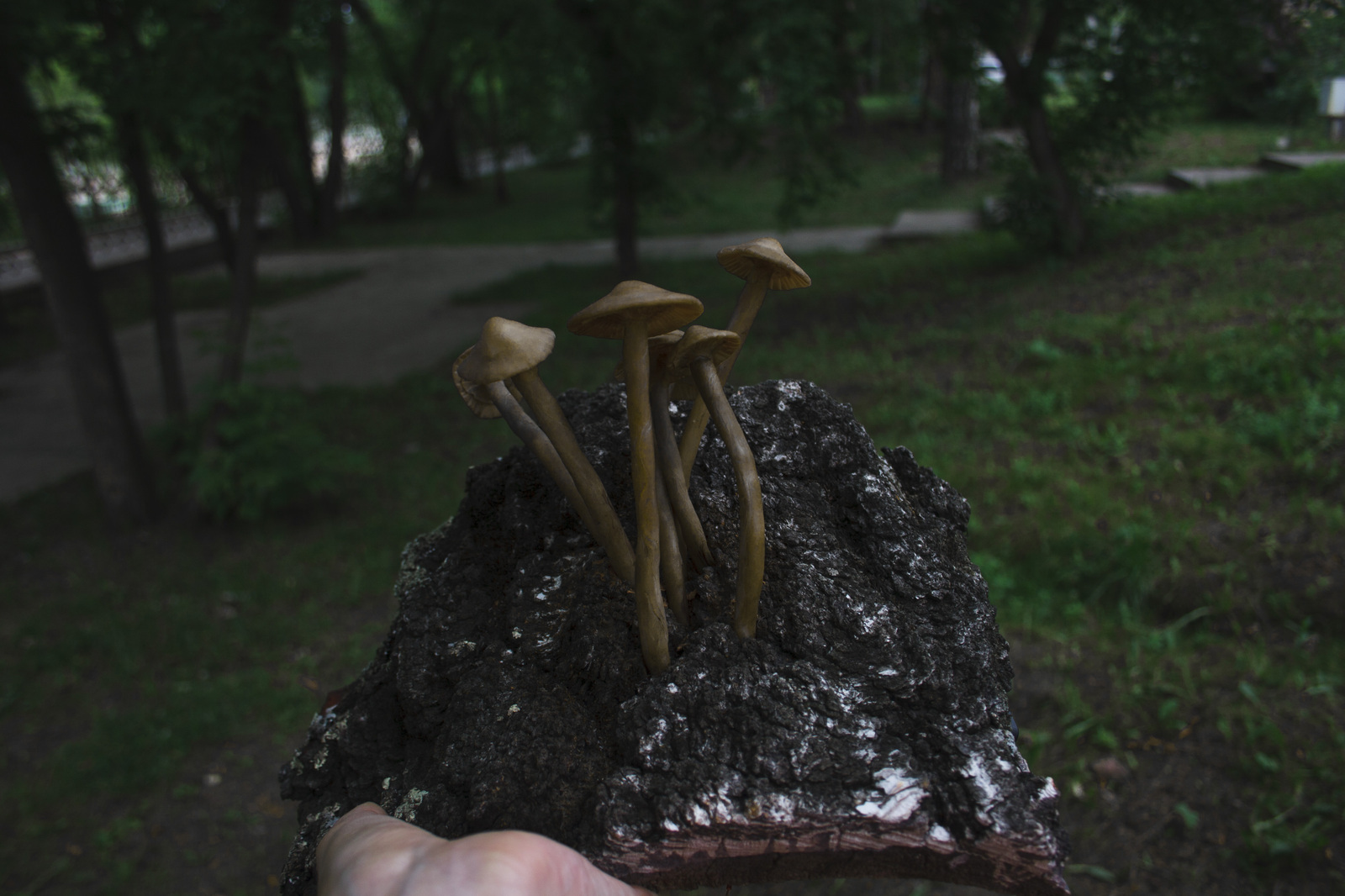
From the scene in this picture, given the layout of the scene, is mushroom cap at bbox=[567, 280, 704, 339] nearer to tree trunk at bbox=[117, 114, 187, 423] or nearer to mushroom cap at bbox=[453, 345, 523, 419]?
mushroom cap at bbox=[453, 345, 523, 419]

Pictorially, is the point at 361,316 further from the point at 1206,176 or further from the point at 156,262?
the point at 1206,176

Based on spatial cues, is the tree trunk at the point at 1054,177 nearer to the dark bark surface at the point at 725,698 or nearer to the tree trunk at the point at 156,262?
the tree trunk at the point at 156,262

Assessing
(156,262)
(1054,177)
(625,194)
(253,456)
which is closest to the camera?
(253,456)

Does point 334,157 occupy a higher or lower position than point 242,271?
higher

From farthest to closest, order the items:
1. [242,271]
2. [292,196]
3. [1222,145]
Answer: [292,196], [1222,145], [242,271]

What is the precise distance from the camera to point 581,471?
4.00 feet

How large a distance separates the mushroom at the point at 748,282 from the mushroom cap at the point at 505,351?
27cm

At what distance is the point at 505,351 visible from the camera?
1056mm

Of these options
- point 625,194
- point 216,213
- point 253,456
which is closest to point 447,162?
point 625,194

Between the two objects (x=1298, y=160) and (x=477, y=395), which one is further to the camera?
(x=1298, y=160)

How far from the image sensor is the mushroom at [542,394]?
1.05 metres

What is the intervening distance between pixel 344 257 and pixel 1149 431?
39.5ft

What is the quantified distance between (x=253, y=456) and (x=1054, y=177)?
20.4 ft

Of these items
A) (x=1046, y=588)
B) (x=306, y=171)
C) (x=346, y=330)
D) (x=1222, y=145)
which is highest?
(x=306, y=171)
